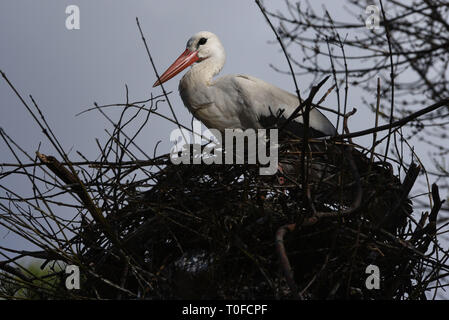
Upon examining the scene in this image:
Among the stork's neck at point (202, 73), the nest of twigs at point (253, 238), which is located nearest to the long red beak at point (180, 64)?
the stork's neck at point (202, 73)

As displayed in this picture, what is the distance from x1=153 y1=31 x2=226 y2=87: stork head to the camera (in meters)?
5.32

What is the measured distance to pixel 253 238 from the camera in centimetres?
290

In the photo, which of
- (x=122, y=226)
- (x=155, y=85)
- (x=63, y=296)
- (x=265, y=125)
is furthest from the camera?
(x=155, y=85)

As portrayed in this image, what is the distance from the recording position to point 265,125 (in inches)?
182

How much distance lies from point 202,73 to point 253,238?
2.44 metres

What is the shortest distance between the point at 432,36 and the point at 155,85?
99.1 inches

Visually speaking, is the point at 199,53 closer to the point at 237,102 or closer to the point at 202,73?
the point at 202,73

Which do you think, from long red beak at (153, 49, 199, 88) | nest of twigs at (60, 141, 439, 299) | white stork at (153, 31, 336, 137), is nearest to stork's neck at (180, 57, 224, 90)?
white stork at (153, 31, 336, 137)

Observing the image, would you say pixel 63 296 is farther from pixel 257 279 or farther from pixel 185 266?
pixel 257 279

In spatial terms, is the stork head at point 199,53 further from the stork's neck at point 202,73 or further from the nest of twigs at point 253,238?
the nest of twigs at point 253,238

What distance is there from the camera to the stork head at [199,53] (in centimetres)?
532

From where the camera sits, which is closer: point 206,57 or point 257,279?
point 257,279

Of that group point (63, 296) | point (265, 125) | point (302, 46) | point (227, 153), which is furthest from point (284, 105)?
point (63, 296)

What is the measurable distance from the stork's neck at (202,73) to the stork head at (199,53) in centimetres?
2
